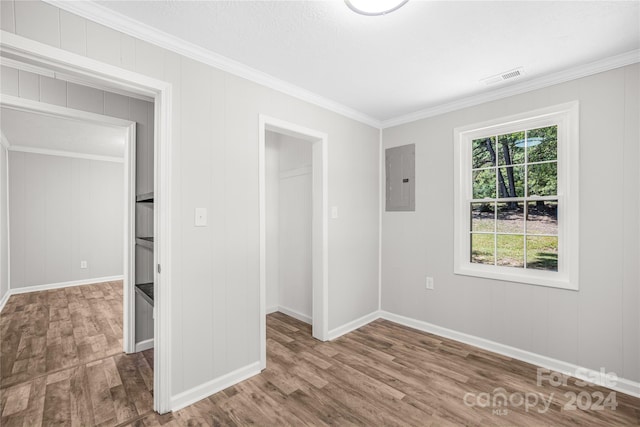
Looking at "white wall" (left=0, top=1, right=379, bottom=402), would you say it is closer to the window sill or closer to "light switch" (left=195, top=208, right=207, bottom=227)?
"light switch" (left=195, top=208, right=207, bottom=227)

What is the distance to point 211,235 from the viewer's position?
2.19 meters

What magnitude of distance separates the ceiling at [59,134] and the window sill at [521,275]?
435 cm

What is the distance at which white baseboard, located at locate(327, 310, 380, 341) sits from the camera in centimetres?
314

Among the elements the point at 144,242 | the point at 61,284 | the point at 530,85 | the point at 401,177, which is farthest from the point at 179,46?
the point at 61,284

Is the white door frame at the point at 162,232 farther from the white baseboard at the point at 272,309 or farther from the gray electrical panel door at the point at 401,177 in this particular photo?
the gray electrical panel door at the point at 401,177

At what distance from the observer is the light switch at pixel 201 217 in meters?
2.11

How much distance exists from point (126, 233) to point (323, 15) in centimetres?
257

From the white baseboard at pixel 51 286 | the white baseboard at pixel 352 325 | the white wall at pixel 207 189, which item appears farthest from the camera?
the white baseboard at pixel 51 286

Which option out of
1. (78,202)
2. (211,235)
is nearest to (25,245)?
(78,202)

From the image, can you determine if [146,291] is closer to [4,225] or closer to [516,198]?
[516,198]

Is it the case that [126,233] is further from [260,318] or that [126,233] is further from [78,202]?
[78,202]

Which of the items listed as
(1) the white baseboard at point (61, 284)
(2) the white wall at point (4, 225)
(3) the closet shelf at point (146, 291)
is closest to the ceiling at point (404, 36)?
(3) the closet shelf at point (146, 291)

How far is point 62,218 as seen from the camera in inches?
215

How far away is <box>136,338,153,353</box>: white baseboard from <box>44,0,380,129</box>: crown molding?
2.62 metres
